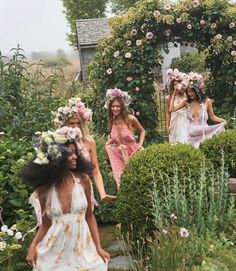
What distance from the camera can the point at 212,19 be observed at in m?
9.69

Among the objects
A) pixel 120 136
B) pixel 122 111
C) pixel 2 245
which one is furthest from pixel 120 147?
pixel 2 245

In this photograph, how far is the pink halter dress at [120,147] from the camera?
6.98m

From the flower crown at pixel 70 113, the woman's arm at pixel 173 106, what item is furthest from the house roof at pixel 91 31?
the flower crown at pixel 70 113

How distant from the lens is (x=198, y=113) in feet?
26.5

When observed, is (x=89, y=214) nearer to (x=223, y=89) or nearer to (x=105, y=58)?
(x=105, y=58)

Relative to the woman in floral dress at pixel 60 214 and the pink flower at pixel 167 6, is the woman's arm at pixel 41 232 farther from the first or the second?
the pink flower at pixel 167 6

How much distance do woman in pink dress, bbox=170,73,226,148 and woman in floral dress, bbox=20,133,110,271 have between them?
14.8 ft

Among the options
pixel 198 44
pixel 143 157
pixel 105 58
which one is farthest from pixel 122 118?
pixel 198 44

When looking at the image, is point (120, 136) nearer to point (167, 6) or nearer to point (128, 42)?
point (128, 42)

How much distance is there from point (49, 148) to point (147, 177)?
5.86 feet

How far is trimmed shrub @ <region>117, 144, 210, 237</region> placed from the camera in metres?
5.12

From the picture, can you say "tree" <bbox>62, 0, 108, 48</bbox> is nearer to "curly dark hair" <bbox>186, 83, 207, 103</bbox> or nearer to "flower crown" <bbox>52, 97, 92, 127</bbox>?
"curly dark hair" <bbox>186, 83, 207, 103</bbox>

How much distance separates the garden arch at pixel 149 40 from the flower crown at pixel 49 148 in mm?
6061

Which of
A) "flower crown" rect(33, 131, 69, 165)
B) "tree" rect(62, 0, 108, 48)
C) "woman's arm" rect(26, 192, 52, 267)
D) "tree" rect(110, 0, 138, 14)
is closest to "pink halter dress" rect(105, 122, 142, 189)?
"woman's arm" rect(26, 192, 52, 267)
